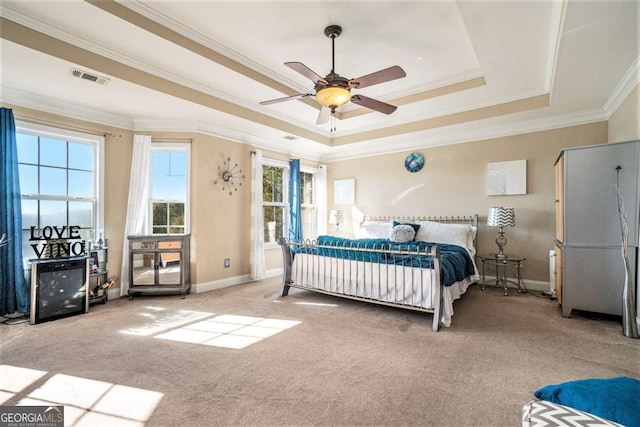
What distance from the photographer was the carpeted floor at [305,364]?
5.82 ft

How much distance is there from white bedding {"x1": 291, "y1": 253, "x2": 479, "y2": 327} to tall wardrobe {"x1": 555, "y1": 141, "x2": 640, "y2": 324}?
3.91ft

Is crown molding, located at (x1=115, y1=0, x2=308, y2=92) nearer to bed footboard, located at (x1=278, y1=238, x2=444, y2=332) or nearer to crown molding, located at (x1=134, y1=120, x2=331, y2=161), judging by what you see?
crown molding, located at (x1=134, y1=120, x2=331, y2=161)

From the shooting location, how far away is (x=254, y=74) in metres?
3.72

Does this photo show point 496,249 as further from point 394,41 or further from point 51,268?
point 51,268

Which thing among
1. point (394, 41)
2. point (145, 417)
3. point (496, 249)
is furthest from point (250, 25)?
point (496, 249)

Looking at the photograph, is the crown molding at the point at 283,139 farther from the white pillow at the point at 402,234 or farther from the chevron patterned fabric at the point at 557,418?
the chevron patterned fabric at the point at 557,418

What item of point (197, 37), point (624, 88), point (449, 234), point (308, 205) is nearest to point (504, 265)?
point (449, 234)

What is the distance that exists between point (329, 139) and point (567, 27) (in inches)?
165

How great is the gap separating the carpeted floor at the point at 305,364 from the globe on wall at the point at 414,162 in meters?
2.93

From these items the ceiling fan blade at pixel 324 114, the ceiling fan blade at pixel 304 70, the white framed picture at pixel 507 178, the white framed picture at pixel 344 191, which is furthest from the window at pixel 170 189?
the white framed picture at pixel 507 178

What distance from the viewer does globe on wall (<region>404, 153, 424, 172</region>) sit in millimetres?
5613

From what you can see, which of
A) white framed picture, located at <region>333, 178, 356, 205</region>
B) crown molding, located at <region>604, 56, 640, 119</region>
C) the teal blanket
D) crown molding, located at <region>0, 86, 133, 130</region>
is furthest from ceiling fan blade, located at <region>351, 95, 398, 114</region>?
crown molding, located at <region>0, 86, 133, 130</region>

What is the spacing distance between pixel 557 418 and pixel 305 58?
149 inches

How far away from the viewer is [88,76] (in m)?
3.07
